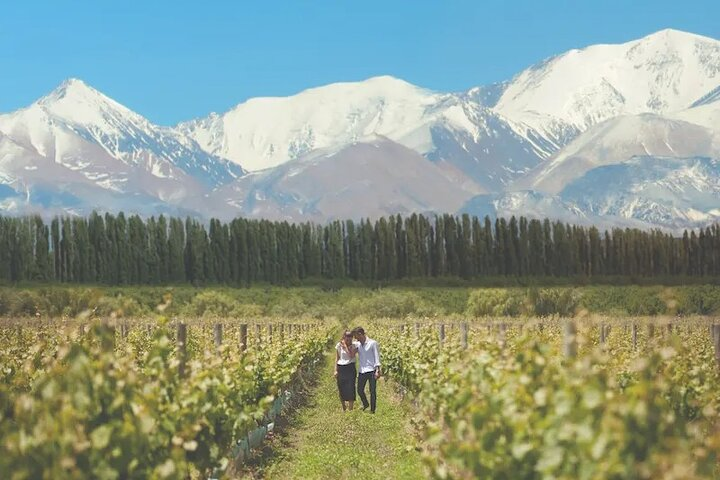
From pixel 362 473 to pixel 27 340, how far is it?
33.1 feet

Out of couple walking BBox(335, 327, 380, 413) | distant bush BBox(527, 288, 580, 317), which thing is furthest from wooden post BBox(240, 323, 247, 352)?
distant bush BBox(527, 288, 580, 317)

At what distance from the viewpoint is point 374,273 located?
81.1m

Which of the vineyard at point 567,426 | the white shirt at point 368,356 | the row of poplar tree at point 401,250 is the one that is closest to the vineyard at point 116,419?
the vineyard at point 567,426

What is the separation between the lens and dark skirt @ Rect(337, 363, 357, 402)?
1884 centimetres

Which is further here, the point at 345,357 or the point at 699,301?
the point at 699,301

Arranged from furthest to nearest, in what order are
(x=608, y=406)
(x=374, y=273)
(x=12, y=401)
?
(x=374, y=273) → (x=12, y=401) → (x=608, y=406)

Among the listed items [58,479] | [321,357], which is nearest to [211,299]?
[321,357]

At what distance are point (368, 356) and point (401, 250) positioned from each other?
62366 mm

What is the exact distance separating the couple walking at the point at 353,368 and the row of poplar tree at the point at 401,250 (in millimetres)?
59124

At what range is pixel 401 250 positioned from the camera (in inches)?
3184

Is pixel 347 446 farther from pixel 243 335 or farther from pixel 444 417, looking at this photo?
pixel 444 417

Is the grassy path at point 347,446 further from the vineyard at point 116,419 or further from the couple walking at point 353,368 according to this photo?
the vineyard at point 116,419

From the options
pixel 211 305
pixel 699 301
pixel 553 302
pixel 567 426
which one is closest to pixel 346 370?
pixel 567 426

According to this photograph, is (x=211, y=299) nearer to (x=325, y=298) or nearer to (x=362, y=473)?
(x=325, y=298)
